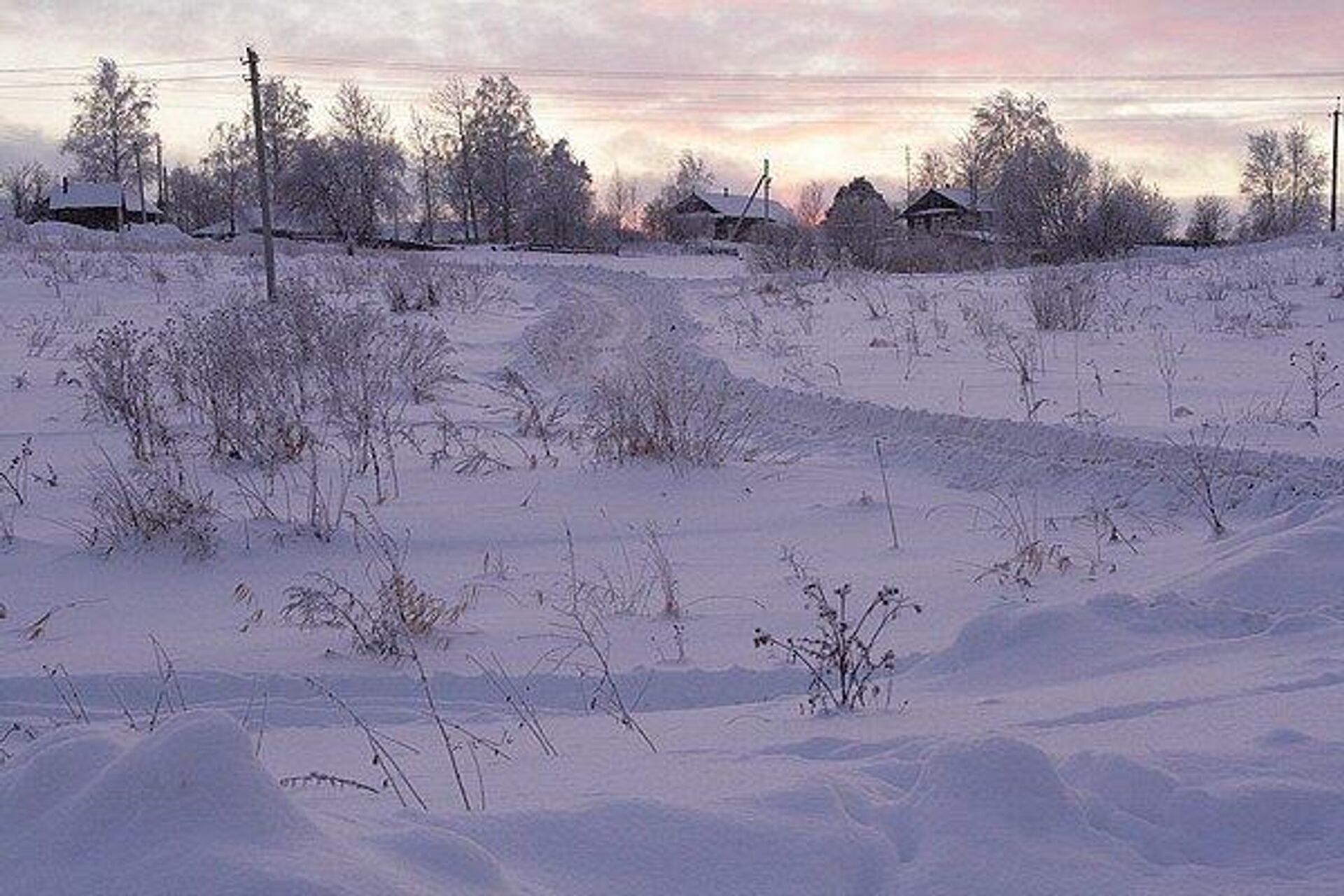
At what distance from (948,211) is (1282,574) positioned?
7700 centimetres

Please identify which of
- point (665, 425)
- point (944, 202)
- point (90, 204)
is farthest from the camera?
point (944, 202)

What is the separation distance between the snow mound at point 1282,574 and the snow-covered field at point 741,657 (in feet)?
0.08

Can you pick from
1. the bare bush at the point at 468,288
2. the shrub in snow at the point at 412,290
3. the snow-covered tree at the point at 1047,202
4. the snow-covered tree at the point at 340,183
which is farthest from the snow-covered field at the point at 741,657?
the snow-covered tree at the point at 340,183

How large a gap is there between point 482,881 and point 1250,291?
1948cm

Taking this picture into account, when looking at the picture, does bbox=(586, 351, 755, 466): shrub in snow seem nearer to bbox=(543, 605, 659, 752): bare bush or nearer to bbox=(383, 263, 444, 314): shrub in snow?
bbox=(543, 605, 659, 752): bare bush

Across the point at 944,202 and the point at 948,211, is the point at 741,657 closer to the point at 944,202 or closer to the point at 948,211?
the point at 948,211

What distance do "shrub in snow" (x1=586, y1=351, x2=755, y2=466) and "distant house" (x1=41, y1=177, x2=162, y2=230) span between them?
2556 inches

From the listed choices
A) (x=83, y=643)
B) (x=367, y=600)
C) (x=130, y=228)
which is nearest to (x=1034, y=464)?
(x=367, y=600)

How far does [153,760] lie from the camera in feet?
7.18

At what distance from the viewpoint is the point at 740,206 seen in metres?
89.9

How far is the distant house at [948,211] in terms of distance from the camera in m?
75.0

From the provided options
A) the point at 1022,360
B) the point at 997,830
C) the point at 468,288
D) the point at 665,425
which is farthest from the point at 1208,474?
the point at 468,288

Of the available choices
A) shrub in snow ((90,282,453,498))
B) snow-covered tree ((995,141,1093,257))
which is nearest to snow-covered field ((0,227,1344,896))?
shrub in snow ((90,282,453,498))

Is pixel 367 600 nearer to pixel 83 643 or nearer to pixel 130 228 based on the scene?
pixel 83 643
